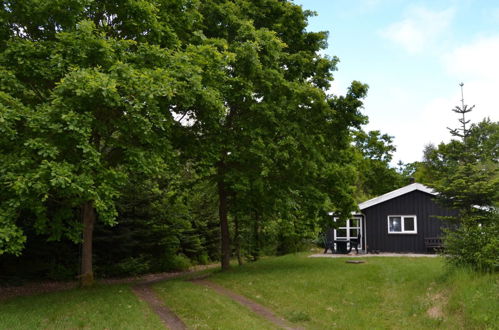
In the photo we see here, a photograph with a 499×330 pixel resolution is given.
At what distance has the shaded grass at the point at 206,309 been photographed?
361 inches

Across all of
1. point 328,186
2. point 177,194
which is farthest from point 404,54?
point 177,194

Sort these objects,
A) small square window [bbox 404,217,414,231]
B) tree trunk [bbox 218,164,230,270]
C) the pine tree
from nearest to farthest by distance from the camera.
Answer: the pine tree < tree trunk [bbox 218,164,230,270] < small square window [bbox 404,217,414,231]

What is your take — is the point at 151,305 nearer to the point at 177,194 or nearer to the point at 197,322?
the point at 197,322

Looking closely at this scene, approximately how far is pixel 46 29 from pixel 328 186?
12122 mm

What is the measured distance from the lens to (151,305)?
450 inches

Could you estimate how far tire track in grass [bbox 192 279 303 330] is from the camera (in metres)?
9.59

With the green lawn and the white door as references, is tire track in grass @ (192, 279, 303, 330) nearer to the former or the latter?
the green lawn

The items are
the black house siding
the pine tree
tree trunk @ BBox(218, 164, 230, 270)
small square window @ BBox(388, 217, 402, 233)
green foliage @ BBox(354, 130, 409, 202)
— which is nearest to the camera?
the pine tree

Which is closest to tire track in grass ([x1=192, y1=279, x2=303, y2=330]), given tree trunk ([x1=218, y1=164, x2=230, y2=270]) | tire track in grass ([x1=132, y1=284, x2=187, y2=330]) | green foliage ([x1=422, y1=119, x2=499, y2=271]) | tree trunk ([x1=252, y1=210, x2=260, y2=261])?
tire track in grass ([x1=132, y1=284, x2=187, y2=330])

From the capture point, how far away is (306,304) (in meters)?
11.3

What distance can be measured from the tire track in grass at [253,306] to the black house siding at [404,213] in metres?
14.6

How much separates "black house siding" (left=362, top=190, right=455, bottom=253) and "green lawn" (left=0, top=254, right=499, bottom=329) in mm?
10699

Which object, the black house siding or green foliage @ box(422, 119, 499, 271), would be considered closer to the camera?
green foliage @ box(422, 119, 499, 271)

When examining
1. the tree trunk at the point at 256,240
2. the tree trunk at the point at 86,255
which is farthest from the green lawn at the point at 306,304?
the tree trunk at the point at 256,240
